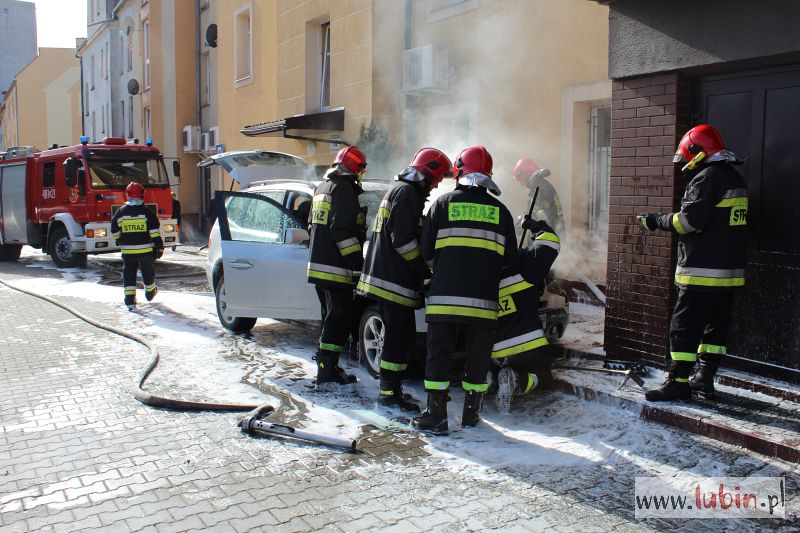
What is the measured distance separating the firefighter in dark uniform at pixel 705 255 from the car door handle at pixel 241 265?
151 inches

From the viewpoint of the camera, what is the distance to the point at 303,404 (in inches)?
205

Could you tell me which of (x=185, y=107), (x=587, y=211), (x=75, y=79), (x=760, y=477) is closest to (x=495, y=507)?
(x=760, y=477)

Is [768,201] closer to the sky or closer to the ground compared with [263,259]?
closer to the sky

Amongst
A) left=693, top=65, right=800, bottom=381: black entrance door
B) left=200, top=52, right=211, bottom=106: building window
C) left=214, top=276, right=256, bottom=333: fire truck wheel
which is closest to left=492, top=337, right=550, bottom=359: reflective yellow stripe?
left=693, top=65, right=800, bottom=381: black entrance door

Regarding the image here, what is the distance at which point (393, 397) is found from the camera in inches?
202

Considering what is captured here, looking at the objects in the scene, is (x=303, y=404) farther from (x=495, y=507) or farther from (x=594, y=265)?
(x=594, y=265)

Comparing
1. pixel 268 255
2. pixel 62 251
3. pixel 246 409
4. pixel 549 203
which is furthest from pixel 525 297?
pixel 62 251

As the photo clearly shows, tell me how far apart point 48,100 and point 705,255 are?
48717 millimetres

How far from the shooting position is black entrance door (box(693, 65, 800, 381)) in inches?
194

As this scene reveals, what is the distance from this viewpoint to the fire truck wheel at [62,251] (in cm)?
1447

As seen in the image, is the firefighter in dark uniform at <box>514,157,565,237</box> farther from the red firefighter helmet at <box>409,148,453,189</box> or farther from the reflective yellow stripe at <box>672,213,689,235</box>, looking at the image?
the reflective yellow stripe at <box>672,213,689,235</box>

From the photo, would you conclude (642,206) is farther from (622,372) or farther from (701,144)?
(622,372)

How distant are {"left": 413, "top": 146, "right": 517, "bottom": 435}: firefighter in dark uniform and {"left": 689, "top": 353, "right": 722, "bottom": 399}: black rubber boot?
151 cm

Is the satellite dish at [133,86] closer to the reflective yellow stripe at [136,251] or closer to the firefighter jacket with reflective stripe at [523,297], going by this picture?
the reflective yellow stripe at [136,251]
